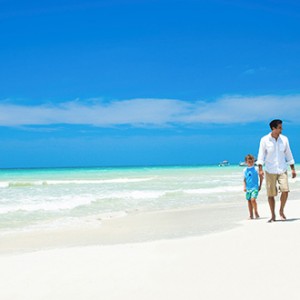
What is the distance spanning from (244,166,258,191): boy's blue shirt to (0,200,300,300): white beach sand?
329 centimetres

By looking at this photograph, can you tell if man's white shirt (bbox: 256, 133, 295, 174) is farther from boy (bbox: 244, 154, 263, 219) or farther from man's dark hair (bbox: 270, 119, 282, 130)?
boy (bbox: 244, 154, 263, 219)

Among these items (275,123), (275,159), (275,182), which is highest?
(275,123)

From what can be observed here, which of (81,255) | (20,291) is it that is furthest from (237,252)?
(20,291)

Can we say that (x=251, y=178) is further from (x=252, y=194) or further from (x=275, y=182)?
(x=275, y=182)

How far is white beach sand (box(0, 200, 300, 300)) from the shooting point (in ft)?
12.6

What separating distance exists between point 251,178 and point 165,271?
17.4 feet

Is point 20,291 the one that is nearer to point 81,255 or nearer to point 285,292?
point 81,255

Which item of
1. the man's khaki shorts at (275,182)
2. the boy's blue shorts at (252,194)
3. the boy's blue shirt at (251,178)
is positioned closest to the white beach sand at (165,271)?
the man's khaki shorts at (275,182)

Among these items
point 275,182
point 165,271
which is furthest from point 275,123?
point 165,271

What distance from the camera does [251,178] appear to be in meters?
9.34

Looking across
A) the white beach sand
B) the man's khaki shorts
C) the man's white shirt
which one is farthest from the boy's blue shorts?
the white beach sand

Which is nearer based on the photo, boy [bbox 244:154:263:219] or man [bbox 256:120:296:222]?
man [bbox 256:120:296:222]

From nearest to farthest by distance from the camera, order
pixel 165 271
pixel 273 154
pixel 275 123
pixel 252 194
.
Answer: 1. pixel 165 271
2. pixel 275 123
3. pixel 273 154
4. pixel 252 194

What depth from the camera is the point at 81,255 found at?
212 inches
